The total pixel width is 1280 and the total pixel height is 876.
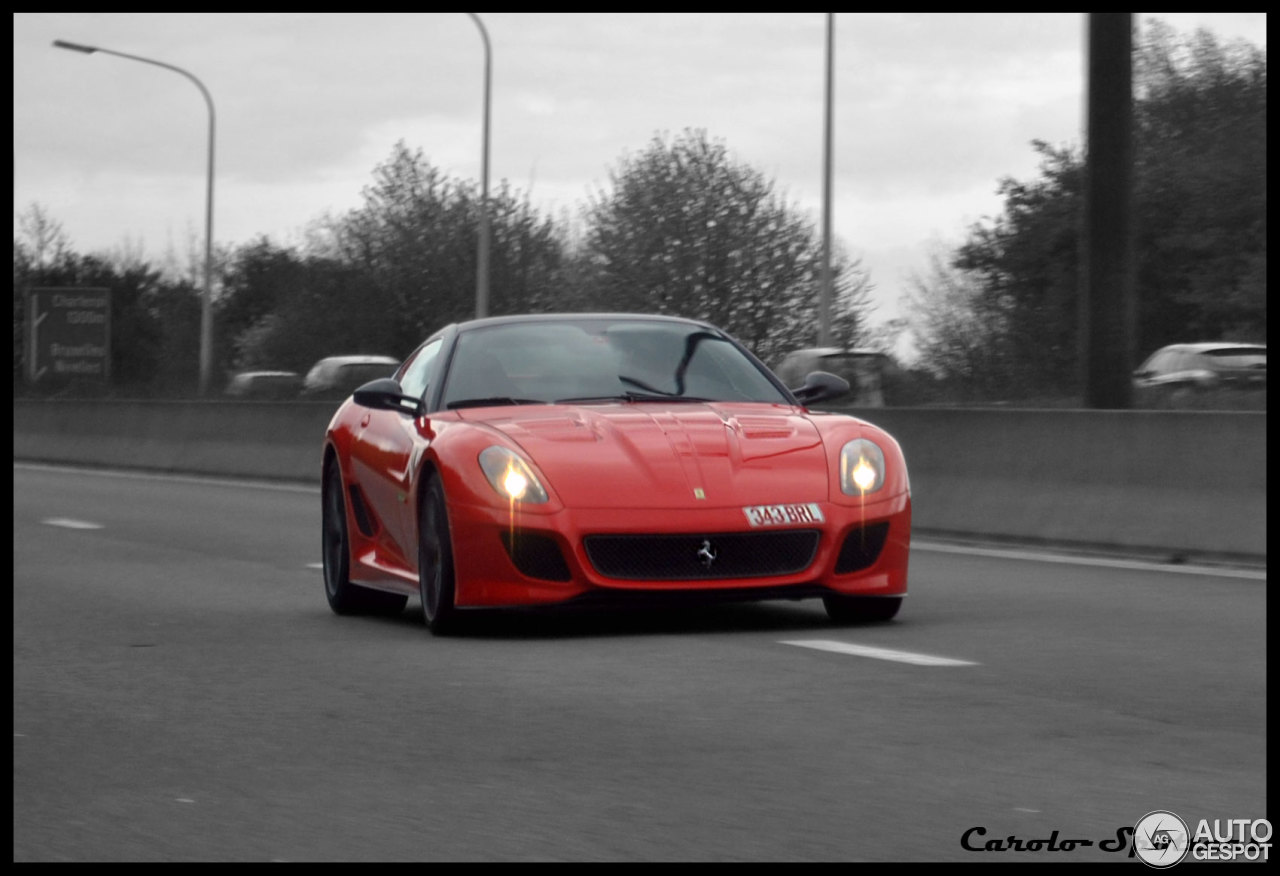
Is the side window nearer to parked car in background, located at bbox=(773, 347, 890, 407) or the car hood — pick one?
the car hood

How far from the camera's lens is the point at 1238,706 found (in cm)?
736

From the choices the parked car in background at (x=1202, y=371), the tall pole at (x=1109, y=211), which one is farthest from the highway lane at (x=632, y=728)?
the parked car in background at (x=1202, y=371)

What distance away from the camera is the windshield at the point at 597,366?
10.5 m

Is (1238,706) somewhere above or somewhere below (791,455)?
below

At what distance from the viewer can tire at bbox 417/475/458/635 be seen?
9.72m

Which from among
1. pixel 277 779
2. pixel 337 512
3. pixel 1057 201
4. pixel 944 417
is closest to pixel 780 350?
pixel 1057 201

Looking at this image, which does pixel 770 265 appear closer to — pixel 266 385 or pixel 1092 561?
pixel 266 385

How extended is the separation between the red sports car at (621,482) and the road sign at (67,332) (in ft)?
147

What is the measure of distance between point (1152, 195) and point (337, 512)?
5607 centimetres

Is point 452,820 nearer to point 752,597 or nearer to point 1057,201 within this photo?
point 752,597

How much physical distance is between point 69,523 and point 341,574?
821 cm

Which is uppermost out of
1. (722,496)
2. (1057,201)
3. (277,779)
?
(1057,201)

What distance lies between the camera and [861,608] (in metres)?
10.0

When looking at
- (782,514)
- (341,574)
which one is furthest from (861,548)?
(341,574)
